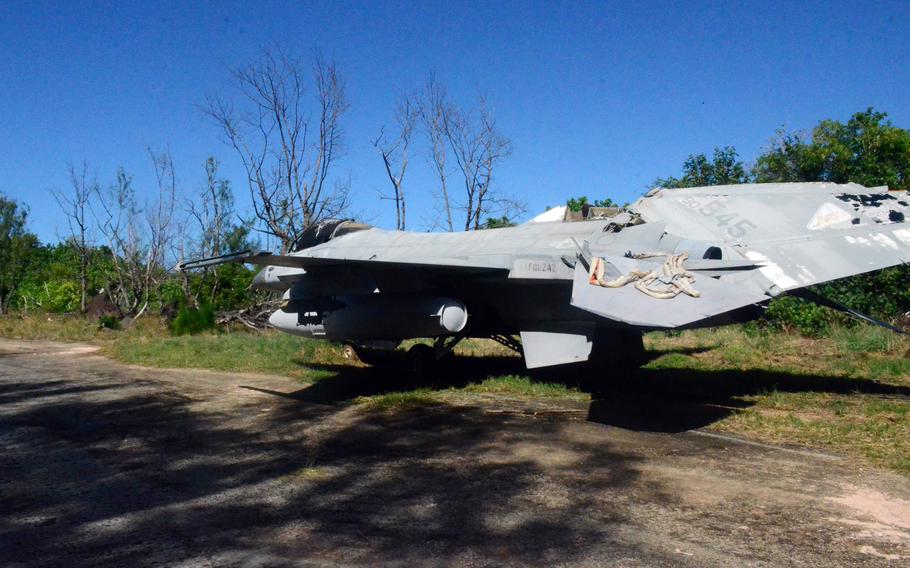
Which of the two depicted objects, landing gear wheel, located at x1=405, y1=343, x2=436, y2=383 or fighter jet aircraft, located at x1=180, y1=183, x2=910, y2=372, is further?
landing gear wheel, located at x1=405, y1=343, x2=436, y2=383

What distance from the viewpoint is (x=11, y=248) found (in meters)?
34.5

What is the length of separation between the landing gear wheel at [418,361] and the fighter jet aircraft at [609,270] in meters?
0.09

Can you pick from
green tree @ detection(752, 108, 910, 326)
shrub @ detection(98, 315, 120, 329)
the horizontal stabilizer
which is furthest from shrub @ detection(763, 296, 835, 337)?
shrub @ detection(98, 315, 120, 329)

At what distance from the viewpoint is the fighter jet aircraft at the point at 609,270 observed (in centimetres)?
763

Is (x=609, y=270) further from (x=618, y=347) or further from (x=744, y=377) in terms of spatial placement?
(x=744, y=377)

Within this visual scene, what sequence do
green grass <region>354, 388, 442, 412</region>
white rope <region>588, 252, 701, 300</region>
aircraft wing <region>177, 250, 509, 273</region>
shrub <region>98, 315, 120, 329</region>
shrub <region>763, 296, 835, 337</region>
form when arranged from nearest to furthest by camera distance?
white rope <region>588, 252, 701, 300</region> < aircraft wing <region>177, 250, 509, 273</region> < green grass <region>354, 388, 442, 412</region> < shrub <region>763, 296, 835, 337</region> < shrub <region>98, 315, 120, 329</region>

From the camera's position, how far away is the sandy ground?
13.4 feet

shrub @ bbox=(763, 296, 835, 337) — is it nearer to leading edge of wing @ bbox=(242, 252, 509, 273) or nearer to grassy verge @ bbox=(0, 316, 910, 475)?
grassy verge @ bbox=(0, 316, 910, 475)

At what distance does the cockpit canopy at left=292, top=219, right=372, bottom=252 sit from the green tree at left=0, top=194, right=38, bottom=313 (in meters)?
26.4

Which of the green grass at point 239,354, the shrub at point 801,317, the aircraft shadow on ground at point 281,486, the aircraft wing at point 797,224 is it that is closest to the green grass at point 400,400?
the aircraft shadow on ground at point 281,486

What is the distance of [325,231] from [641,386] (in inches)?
257

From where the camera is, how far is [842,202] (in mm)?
9344

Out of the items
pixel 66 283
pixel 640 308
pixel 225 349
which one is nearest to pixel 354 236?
pixel 225 349

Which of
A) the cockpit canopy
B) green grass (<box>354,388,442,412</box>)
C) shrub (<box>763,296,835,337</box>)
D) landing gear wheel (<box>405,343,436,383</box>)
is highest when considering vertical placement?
the cockpit canopy
